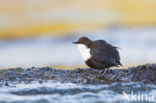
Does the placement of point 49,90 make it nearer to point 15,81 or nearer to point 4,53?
point 15,81

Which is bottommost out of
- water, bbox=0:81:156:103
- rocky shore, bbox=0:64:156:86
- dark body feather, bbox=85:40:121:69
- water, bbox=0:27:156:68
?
water, bbox=0:81:156:103

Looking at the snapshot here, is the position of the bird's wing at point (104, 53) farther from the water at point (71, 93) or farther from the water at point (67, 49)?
the water at point (67, 49)

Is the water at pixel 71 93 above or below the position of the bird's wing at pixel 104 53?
below

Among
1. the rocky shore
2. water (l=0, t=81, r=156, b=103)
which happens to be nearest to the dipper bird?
the rocky shore

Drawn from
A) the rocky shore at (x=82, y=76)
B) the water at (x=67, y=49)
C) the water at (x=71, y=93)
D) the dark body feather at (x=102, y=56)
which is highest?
the water at (x=67, y=49)

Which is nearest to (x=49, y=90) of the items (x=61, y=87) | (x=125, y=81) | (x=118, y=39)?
(x=61, y=87)

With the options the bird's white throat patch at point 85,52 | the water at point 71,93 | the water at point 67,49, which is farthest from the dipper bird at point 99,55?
the water at point 67,49

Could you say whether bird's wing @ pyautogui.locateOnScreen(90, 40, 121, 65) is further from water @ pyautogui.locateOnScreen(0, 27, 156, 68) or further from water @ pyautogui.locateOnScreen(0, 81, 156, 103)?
water @ pyautogui.locateOnScreen(0, 27, 156, 68)
